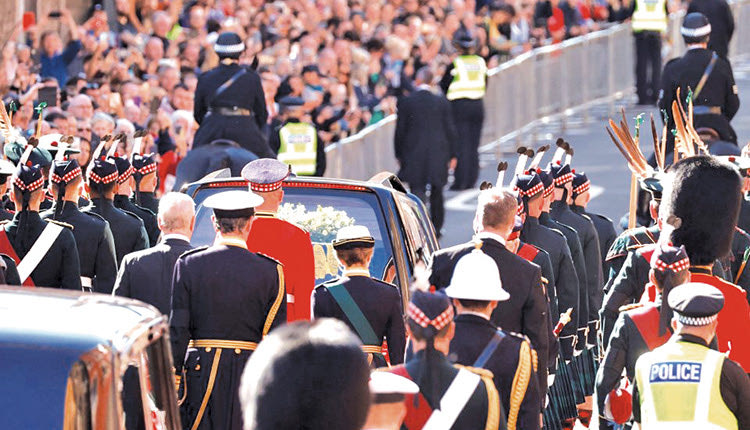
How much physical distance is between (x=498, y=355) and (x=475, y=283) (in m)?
0.28

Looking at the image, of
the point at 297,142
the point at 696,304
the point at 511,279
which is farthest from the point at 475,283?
the point at 297,142

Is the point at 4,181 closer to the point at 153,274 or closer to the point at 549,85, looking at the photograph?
the point at 153,274

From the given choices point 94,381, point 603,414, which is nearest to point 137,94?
point 603,414

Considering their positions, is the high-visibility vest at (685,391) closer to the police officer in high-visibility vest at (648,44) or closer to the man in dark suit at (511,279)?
the man in dark suit at (511,279)

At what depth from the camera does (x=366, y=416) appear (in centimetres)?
400

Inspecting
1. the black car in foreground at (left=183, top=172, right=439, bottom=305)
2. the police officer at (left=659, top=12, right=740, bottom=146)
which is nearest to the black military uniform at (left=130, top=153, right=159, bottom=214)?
the black car in foreground at (left=183, top=172, right=439, bottom=305)

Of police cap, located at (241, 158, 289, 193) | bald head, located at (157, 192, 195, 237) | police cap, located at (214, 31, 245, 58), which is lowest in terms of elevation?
bald head, located at (157, 192, 195, 237)

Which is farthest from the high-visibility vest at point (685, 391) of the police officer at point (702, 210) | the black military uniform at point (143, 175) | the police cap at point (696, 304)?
the black military uniform at point (143, 175)

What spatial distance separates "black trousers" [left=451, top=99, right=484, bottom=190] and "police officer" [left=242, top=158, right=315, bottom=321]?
12810mm

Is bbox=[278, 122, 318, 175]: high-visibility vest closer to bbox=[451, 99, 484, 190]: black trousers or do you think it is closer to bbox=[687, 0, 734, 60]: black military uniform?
bbox=[451, 99, 484, 190]: black trousers

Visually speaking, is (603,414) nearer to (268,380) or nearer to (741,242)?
(741,242)

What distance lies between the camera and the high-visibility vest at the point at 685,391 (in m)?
6.34

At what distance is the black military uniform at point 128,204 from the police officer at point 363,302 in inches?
114

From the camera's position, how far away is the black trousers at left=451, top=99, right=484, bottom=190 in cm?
2148
